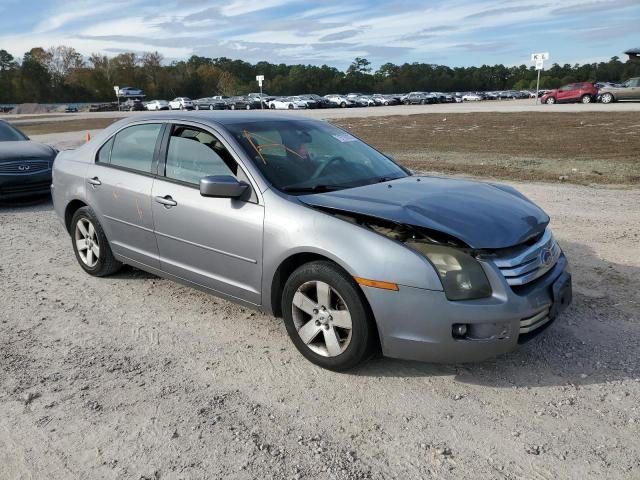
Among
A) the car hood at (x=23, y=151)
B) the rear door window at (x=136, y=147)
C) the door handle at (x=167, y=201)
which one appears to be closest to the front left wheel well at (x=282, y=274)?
the door handle at (x=167, y=201)

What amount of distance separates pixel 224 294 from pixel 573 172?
29.4ft

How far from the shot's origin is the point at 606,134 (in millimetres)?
17156

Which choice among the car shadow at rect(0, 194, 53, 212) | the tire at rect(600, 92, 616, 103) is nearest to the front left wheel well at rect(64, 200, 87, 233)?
the car shadow at rect(0, 194, 53, 212)

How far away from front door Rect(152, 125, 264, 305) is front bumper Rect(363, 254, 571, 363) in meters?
1.03

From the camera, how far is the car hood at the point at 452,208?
3357mm

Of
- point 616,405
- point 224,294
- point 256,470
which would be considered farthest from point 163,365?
point 616,405

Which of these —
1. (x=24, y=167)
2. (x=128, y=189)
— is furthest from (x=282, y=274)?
(x=24, y=167)

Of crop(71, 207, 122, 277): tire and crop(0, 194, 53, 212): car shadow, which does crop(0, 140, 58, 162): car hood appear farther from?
crop(71, 207, 122, 277): tire

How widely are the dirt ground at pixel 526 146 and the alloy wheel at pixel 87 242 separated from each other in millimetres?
7756

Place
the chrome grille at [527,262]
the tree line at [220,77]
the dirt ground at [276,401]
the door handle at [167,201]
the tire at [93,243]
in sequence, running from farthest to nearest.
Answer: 1. the tree line at [220,77]
2. the tire at [93,243]
3. the door handle at [167,201]
4. the chrome grille at [527,262]
5. the dirt ground at [276,401]

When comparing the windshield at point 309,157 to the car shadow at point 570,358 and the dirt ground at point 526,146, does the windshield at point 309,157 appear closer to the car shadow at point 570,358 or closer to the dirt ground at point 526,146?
the car shadow at point 570,358

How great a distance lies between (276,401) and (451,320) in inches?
45.0

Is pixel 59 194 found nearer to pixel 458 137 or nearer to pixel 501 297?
pixel 501 297

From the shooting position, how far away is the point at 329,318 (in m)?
3.56
